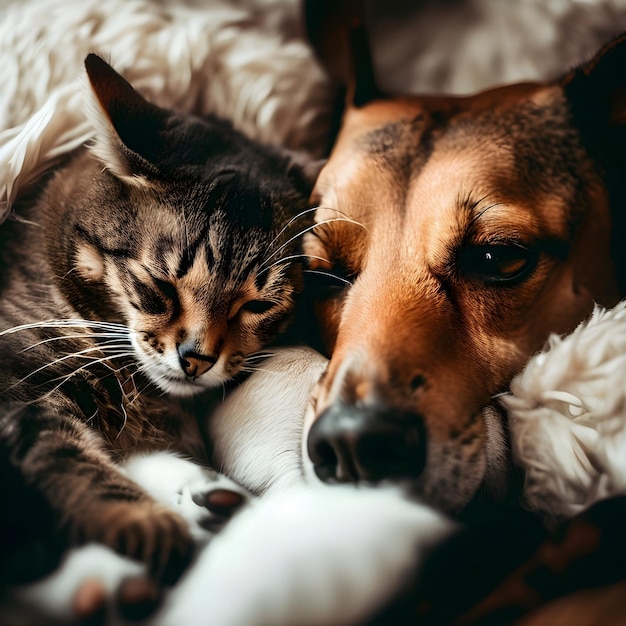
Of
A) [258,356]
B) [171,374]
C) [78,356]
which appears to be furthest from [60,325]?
[258,356]

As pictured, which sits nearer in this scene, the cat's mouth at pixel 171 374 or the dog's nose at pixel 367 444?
the dog's nose at pixel 367 444

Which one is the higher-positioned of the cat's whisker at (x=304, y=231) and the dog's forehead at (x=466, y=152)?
the dog's forehead at (x=466, y=152)

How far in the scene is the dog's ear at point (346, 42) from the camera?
1073 millimetres

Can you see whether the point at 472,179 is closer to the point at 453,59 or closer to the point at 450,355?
the point at 450,355

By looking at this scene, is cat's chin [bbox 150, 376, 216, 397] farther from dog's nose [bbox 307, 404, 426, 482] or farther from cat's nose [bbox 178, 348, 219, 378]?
dog's nose [bbox 307, 404, 426, 482]

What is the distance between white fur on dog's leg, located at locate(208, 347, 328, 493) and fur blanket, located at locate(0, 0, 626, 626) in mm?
28

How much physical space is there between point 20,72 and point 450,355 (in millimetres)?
713

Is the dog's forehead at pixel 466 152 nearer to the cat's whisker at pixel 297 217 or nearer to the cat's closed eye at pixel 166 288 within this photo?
the cat's whisker at pixel 297 217

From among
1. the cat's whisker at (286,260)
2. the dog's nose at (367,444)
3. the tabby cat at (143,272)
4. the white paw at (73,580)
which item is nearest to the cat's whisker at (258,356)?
the tabby cat at (143,272)

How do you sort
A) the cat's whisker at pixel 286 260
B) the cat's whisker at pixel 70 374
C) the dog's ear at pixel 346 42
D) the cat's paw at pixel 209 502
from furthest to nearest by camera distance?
the dog's ear at pixel 346 42, the cat's whisker at pixel 286 260, the cat's whisker at pixel 70 374, the cat's paw at pixel 209 502

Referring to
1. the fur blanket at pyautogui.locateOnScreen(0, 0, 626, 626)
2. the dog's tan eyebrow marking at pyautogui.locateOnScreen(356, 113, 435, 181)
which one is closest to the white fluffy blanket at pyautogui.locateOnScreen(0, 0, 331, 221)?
the fur blanket at pyautogui.locateOnScreen(0, 0, 626, 626)

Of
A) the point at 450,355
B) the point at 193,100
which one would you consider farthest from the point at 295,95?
the point at 450,355

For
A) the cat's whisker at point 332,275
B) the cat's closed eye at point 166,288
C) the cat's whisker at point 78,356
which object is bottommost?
the cat's whisker at point 78,356

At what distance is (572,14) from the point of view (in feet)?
3.67
